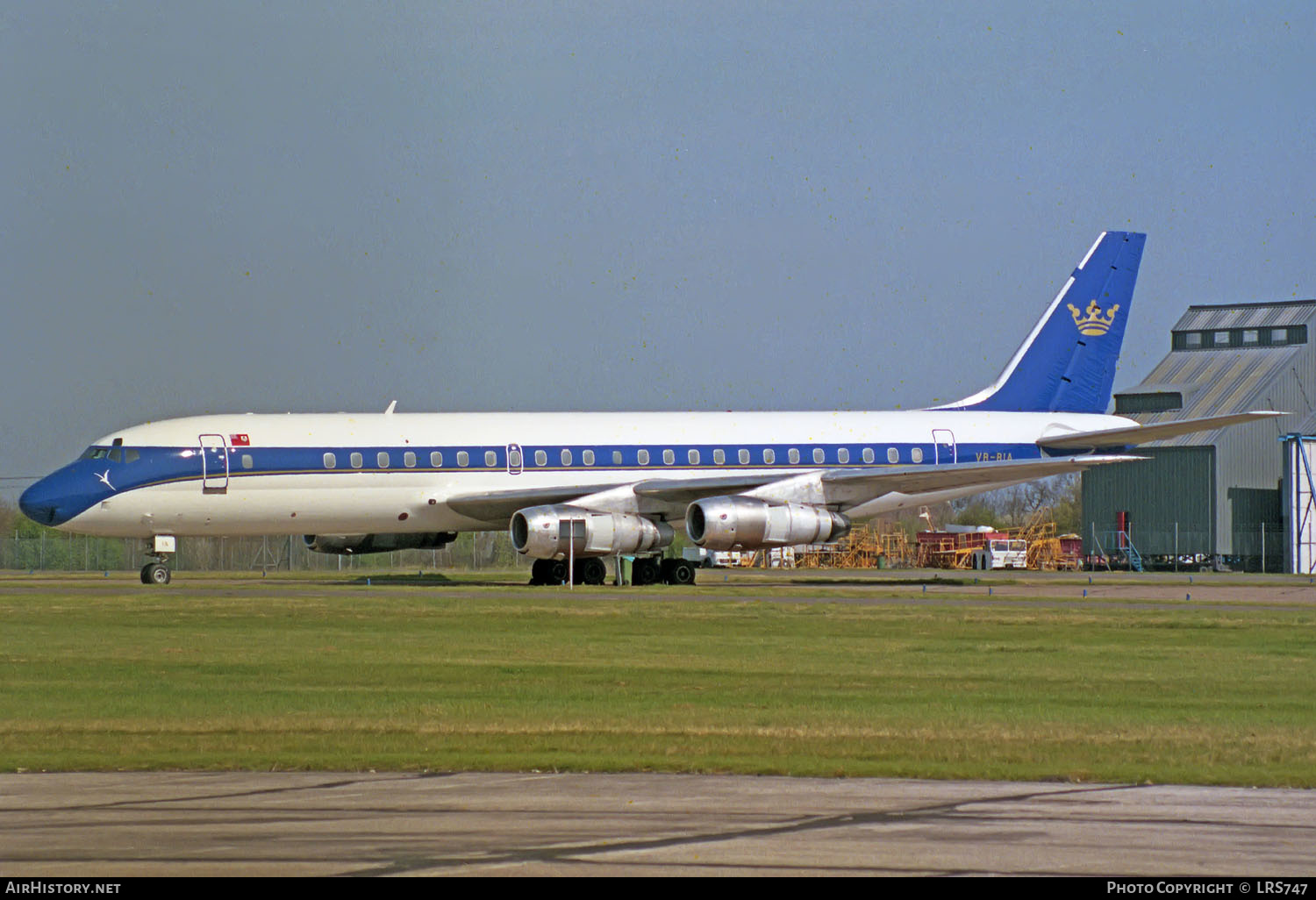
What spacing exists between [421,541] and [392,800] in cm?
3345

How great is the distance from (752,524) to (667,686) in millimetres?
21966

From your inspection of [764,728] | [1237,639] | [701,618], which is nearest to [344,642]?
[701,618]

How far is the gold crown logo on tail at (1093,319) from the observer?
165 feet

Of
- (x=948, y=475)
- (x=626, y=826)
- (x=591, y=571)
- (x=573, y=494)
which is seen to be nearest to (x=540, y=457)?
(x=573, y=494)

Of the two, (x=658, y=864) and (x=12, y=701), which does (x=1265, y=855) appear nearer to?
(x=658, y=864)

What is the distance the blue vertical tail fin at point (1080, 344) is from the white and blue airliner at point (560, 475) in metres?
0.82

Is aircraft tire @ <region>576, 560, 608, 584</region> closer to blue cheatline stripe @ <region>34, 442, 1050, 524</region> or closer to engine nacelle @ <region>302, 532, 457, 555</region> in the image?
blue cheatline stripe @ <region>34, 442, 1050, 524</region>

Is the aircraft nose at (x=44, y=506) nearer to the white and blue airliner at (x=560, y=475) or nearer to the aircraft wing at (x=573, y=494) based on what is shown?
the white and blue airliner at (x=560, y=475)

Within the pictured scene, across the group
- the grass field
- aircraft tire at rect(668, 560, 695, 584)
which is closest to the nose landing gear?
the grass field

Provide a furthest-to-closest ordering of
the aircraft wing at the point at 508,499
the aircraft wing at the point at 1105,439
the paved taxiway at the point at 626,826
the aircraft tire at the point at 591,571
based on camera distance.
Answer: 1. the aircraft wing at the point at 1105,439
2. the aircraft tire at the point at 591,571
3. the aircraft wing at the point at 508,499
4. the paved taxiway at the point at 626,826

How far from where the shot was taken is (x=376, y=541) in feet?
147

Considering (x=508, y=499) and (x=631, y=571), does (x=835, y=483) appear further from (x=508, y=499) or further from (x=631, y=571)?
(x=508, y=499)

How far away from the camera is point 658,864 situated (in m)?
9.21

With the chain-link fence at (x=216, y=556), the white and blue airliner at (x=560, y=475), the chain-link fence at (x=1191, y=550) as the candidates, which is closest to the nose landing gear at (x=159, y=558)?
the white and blue airliner at (x=560, y=475)
